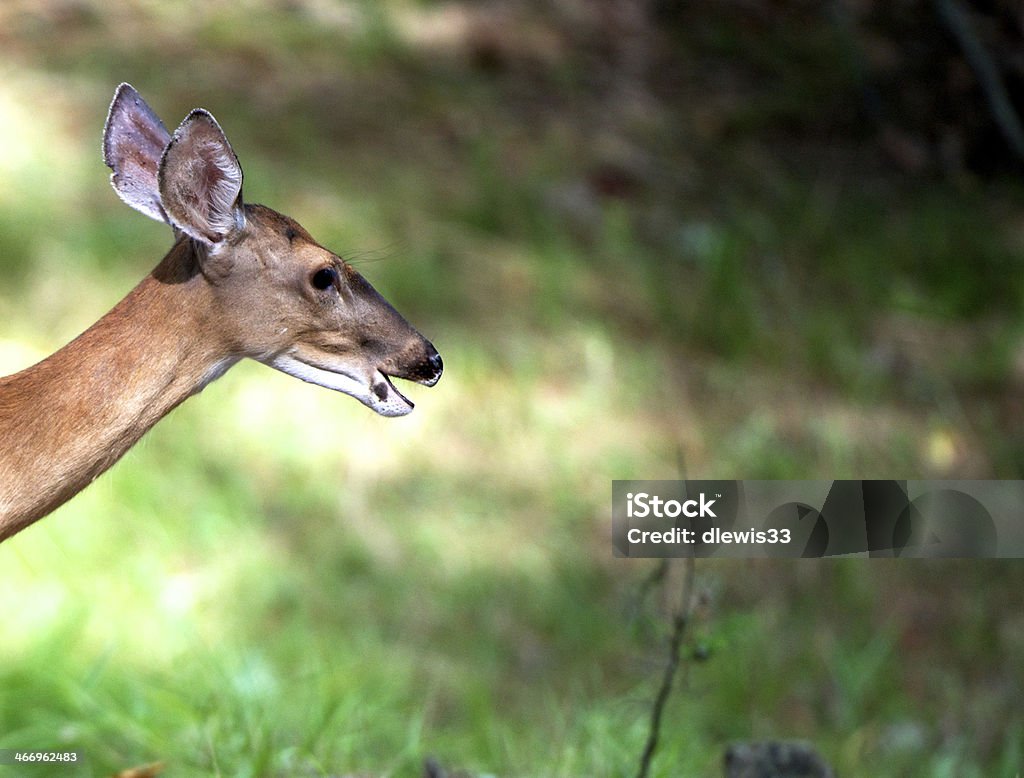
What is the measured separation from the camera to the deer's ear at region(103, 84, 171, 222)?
70.1 inches

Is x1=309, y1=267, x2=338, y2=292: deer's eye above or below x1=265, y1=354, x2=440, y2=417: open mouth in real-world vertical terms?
above

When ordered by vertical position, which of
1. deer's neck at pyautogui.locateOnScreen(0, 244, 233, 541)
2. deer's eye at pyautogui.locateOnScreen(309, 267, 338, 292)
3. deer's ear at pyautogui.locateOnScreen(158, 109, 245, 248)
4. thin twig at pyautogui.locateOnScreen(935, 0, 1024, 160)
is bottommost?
deer's neck at pyautogui.locateOnScreen(0, 244, 233, 541)

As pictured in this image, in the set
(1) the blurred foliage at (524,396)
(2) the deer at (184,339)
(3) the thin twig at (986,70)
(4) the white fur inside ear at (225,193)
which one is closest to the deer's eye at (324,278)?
(2) the deer at (184,339)

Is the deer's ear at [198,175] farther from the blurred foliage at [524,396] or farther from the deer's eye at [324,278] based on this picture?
the blurred foliage at [524,396]

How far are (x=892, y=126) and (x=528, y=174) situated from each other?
6.23 ft

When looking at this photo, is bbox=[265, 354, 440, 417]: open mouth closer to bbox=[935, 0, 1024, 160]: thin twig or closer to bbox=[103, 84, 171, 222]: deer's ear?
bbox=[103, 84, 171, 222]: deer's ear

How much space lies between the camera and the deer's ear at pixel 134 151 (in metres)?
1.78

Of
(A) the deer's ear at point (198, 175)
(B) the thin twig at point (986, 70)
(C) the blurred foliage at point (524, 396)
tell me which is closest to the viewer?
(A) the deer's ear at point (198, 175)

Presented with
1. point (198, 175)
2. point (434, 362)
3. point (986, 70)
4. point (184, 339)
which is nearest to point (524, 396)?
point (986, 70)

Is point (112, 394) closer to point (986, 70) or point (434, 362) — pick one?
point (434, 362)

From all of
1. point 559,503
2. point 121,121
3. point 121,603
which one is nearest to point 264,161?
point 559,503

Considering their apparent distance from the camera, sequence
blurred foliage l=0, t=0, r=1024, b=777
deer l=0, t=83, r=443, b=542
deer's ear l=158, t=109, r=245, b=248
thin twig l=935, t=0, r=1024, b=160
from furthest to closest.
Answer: thin twig l=935, t=0, r=1024, b=160 → blurred foliage l=0, t=0, r=1024, b=777 → deer l=0, t=83, r=443, b=542 → deer's ear l=158, t=109, r=245, b=248

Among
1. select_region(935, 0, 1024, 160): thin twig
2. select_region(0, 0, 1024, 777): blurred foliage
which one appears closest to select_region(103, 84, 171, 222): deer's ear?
select_region(0, 0, 1024, 777): blurred foliage

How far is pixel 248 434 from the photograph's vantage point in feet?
13.1
